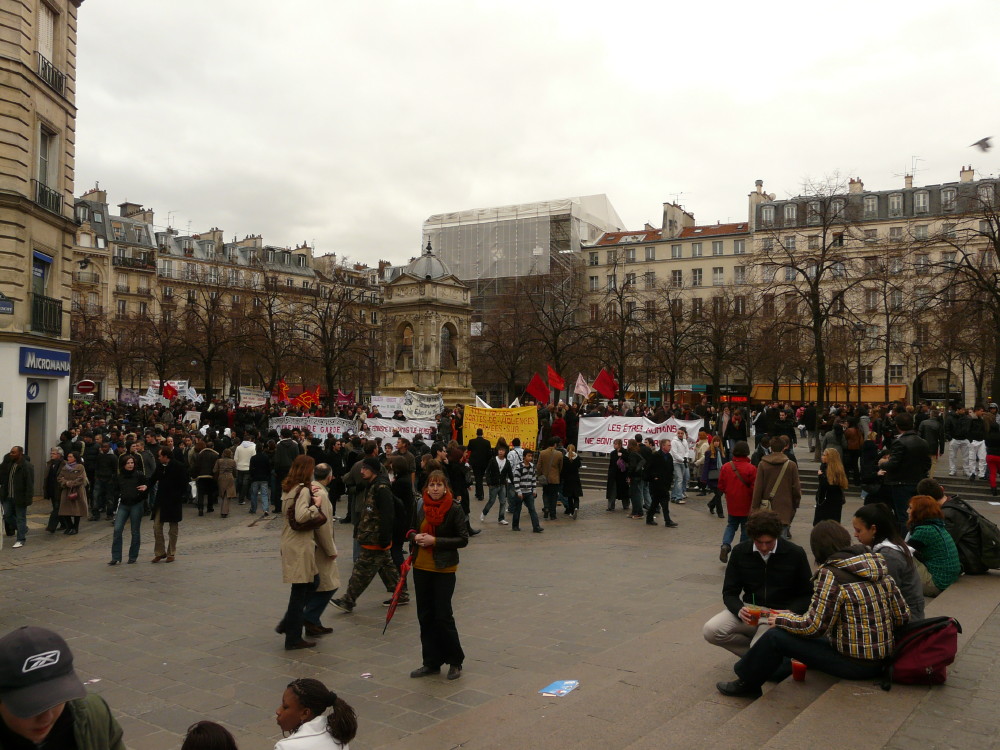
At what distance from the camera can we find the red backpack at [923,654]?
531 cm

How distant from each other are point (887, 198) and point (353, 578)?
7395 centimetres

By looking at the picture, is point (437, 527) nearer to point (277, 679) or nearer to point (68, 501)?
point (277, 679)

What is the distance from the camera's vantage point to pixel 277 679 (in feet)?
22.4

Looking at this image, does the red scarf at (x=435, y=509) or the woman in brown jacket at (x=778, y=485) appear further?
the woman in brown jacket at (x=778, y=485)

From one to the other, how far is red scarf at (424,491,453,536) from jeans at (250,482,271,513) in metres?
11.8

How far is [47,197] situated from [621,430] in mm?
16652

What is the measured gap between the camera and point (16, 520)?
14477 mm

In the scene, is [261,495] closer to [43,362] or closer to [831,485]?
[43,362]

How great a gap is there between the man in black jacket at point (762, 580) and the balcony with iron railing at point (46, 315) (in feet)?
65.1

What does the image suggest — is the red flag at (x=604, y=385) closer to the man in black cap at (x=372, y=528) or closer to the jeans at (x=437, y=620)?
the man in black cap at (x=372, y=528)

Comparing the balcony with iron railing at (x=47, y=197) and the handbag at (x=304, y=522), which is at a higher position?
the balcony with iron railing at (x=47, y=197)

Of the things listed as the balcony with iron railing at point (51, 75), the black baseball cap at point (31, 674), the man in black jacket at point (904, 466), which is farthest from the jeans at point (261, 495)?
the black baseball cap at point (31, 674)

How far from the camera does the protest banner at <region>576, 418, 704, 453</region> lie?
22.4 metres

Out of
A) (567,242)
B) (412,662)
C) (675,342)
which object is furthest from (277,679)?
(567,242)
